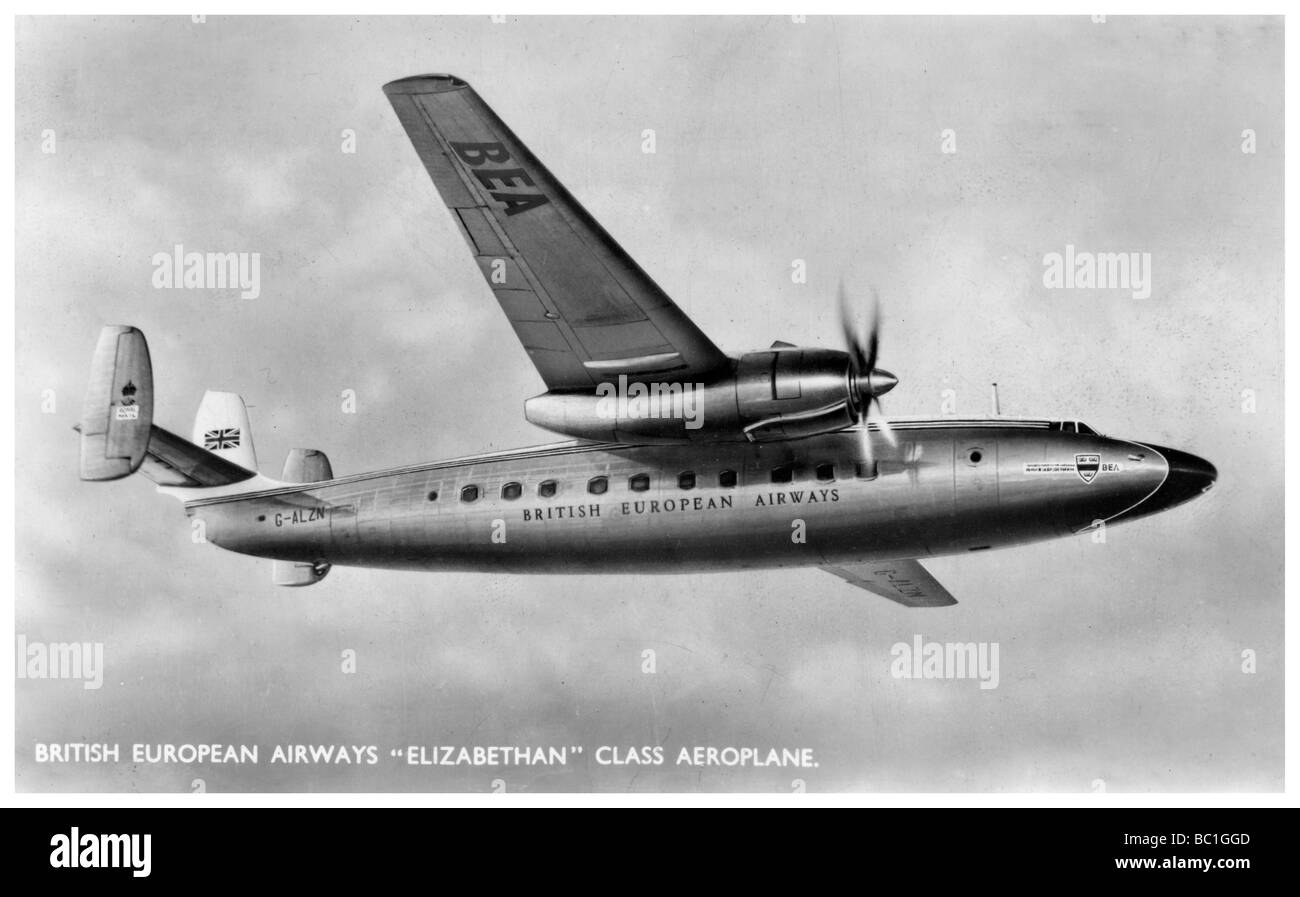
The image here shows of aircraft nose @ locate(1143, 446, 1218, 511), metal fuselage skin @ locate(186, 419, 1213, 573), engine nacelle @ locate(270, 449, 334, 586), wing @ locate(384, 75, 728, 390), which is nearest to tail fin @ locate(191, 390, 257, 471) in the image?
engine nacelle @ locate(270, 449, 334, 586)

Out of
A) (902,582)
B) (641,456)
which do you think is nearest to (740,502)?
(641,456)

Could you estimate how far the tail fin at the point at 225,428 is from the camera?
37.4 metres

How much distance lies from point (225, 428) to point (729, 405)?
1663cm

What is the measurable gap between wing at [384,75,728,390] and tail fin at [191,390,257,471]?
476 inches

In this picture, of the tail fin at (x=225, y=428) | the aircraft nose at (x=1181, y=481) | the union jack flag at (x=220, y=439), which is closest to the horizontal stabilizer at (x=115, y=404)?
the tail fin at (x=225, y=428)

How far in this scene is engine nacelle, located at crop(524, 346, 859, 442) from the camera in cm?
2650

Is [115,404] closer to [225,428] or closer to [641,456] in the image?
[225,428]

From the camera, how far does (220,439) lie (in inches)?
1478

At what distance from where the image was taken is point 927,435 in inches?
1102

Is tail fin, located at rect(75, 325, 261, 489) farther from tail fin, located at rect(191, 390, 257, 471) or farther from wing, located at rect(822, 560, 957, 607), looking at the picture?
wing, located at rect(822, 560, 957, 607)

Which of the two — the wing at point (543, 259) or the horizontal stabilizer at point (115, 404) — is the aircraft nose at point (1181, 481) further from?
the horizontal stabilizer at point (115, 404)

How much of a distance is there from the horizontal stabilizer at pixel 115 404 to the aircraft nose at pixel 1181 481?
816 inches

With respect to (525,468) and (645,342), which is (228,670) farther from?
(645,342)
